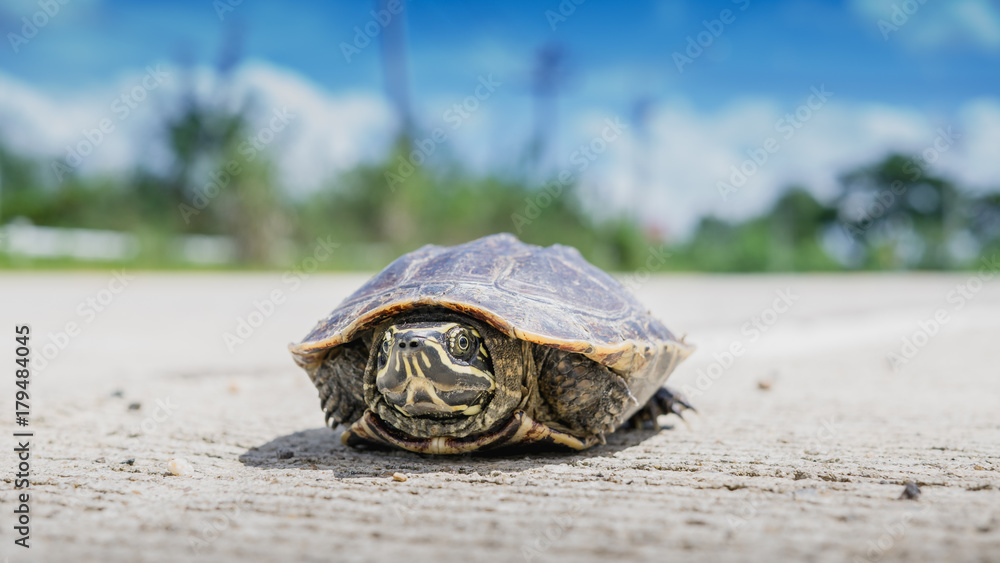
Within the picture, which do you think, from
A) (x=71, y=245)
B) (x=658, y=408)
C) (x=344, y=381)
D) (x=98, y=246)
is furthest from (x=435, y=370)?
(x=71, y=245)

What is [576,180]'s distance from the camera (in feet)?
104

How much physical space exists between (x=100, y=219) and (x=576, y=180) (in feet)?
68.4

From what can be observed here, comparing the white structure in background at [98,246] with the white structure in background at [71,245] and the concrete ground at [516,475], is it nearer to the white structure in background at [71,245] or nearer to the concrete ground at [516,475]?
the white structure in background at [71,245]

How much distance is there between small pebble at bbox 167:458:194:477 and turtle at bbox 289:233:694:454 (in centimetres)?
75

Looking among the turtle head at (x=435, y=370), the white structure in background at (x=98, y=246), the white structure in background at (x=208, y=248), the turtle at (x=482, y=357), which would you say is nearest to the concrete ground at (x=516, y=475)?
the turtle at (x=482, y=357)

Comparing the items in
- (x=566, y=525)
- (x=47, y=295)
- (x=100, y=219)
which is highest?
(x=100, y=219)

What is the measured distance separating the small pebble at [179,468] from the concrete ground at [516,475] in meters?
0.03

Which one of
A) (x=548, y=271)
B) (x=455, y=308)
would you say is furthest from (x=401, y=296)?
(x=548, y=271)

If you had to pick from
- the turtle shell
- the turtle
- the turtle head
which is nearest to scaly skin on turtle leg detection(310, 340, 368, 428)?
the turtle

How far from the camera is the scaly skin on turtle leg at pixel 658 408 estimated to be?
4.34 m

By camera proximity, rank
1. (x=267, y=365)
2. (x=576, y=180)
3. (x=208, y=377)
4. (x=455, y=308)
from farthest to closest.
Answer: (x=576, y=180), (x=267, y=365), (x=208, y=377), (x=455, y=308)

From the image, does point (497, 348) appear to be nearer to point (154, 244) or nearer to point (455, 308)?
point (455, 308)

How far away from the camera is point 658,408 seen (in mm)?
4355

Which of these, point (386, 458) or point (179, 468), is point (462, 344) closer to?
point (386, 458)
